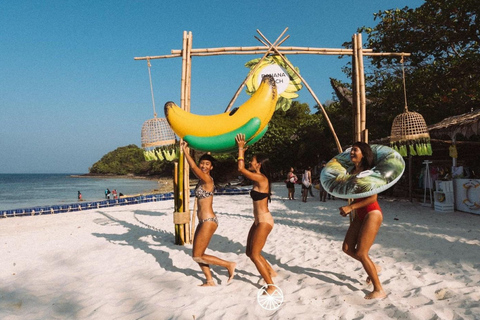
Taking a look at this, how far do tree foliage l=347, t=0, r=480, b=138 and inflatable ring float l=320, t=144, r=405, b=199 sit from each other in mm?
9750

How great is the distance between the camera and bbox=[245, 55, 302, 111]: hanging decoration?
545 cm

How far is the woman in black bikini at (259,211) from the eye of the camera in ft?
11.3

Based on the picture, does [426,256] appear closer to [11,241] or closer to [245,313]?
[245,313]

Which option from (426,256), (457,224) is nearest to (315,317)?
(426,256)

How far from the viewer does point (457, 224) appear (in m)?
7.02

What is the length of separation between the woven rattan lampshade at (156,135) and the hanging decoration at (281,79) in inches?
64.5

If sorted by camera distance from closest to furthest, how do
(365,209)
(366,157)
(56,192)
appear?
(365,209)
(366,157)
(56,192)

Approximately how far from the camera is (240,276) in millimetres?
4145

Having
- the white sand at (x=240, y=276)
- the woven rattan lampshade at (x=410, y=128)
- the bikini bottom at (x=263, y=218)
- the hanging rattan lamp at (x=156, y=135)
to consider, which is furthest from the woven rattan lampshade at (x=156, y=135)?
the woven rattan lampshade at (x=410, y=128)

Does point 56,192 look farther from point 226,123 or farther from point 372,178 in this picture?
point 372,178

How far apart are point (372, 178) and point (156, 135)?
365 cm

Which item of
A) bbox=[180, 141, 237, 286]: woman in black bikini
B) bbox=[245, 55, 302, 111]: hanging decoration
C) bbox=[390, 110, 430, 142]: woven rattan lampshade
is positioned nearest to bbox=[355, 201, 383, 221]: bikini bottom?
bbox=[180, 141, 237, 286]: woman in black bikini

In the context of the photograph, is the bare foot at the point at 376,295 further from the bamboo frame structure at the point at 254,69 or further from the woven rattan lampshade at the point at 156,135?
the woven rattan lampshade at the point at 156,135

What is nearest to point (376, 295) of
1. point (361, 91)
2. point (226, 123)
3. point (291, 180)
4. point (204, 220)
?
point (204, 220)
